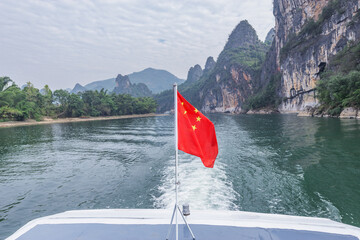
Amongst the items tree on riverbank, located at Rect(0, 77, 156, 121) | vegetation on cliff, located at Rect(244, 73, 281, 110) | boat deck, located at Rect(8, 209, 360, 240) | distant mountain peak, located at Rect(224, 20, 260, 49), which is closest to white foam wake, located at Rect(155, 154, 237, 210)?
boat deck, located at Rect(8, 209, 360, 240)

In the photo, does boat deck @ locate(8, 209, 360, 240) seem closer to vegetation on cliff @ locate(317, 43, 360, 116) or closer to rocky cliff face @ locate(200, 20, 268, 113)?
vegetation on cliff @ locate(317, 43, 360, 116)

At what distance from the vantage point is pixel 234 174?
32.7 ft

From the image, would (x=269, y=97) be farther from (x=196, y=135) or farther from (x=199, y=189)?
(x=196, y=135)

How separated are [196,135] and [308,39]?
82.5 m

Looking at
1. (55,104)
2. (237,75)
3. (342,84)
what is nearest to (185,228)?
(342,84)

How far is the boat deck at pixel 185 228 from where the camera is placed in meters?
3.08

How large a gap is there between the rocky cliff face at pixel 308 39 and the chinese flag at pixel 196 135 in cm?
6310

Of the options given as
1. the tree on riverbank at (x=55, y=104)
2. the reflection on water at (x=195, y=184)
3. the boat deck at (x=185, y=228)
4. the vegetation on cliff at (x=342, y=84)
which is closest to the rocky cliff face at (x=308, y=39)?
the vegetation on cliff at (x=342, y=84)

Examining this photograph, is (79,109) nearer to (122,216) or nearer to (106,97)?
(106,97)

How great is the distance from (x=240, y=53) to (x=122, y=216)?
172 meters

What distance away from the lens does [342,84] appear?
38031 millimetres

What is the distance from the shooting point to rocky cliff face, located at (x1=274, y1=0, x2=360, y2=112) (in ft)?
169

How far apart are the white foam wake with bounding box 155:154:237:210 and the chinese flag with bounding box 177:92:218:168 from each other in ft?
12.1

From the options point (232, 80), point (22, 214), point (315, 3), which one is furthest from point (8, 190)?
point (232, 80)
